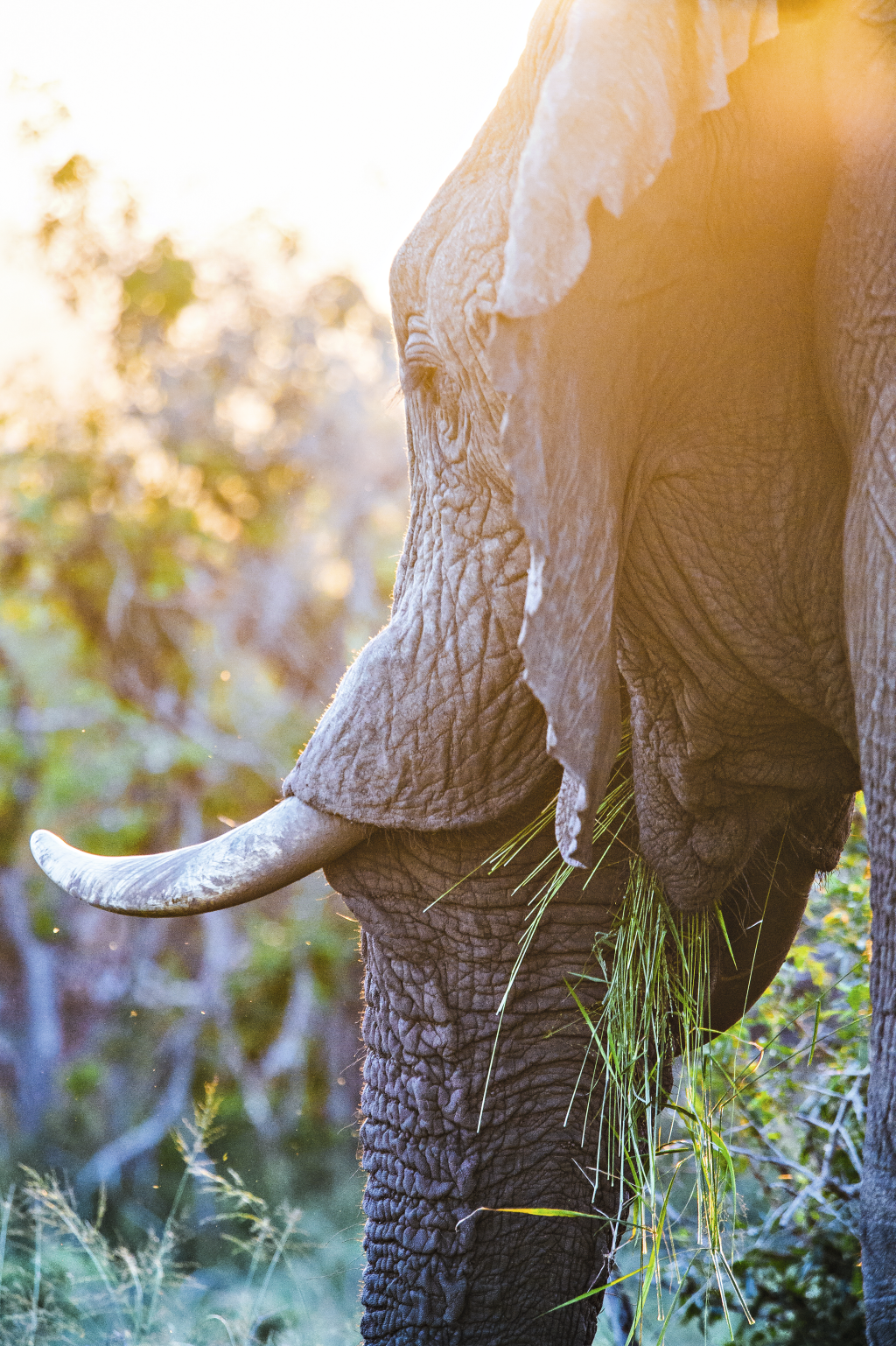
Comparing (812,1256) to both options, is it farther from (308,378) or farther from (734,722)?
(308,378)

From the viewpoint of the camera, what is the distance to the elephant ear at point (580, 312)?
123 cm

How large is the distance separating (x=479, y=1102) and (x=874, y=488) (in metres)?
1.04

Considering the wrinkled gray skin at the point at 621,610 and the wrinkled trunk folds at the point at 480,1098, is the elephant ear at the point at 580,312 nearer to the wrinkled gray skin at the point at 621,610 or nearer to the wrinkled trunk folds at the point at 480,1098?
the wrinkled gray skin at the point at 621,610

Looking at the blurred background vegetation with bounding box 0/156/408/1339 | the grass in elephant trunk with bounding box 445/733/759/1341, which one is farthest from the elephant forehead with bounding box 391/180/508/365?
the blurred background vegetation with bounding box 0/156/408/1339

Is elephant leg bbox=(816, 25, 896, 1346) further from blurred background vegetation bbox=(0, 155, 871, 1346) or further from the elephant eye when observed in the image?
blurred background vegetation bbox=(0, 155, 871, 1346)

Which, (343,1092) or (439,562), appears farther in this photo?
(343,1092)

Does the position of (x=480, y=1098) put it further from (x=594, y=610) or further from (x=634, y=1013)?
(x=594, y=610)

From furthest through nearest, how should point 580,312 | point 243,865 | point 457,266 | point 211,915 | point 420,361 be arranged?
point 211,915 → point 243,865 → point 420,361 → point 457,266 → point 580,312

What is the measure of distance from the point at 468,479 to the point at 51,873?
90 cm

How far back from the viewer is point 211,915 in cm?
553

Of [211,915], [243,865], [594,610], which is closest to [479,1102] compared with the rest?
[243,865]

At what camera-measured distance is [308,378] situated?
703 cm

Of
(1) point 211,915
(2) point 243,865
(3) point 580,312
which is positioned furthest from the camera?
(1) point 211,915

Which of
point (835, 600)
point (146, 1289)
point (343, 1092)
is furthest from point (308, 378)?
point (835, 600)
